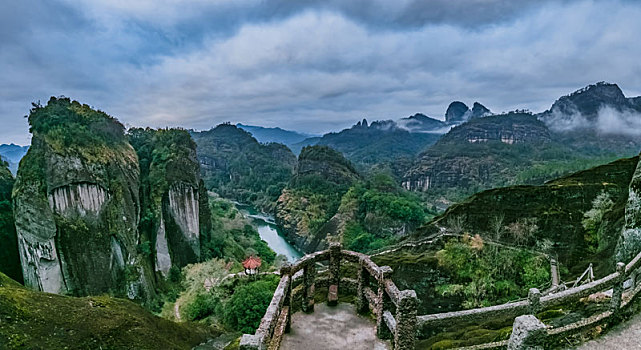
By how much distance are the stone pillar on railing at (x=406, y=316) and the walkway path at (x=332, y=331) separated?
1.27m

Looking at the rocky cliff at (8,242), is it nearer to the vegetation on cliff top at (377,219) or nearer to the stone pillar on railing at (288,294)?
the stone pillar on railing at (288,294)

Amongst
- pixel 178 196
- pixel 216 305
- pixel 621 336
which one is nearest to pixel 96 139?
pixel 178 196

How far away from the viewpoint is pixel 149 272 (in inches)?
1617

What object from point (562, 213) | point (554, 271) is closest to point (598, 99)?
point (562, 213)

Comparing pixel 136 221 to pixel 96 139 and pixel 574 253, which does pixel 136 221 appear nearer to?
pixel 96 139

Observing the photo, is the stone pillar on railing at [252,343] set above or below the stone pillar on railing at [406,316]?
above

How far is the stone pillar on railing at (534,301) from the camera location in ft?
27.0

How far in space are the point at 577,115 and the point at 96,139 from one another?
22869 centimetres

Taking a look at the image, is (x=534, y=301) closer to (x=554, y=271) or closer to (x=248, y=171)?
(x=554, y=271)

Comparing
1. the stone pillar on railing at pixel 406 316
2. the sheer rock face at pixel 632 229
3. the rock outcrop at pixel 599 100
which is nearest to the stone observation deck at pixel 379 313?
the stone pillar on railing at pixel 406 316

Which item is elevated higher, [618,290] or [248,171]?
[248,171]

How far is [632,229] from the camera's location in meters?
13.6

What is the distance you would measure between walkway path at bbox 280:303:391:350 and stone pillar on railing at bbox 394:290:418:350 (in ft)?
4.18

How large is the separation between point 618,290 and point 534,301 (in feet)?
7.30
